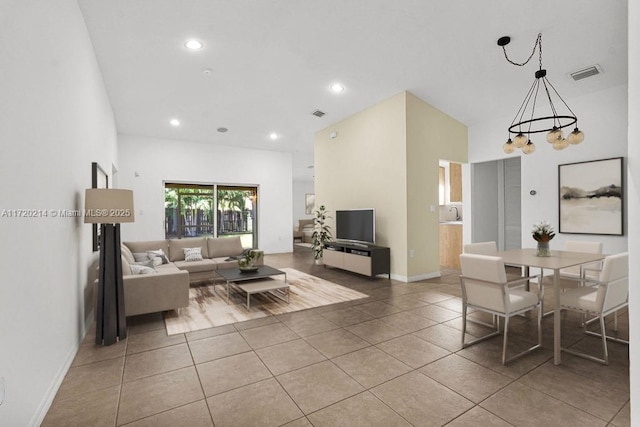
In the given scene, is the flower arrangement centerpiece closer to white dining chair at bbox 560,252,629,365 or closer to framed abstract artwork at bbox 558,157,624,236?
white dining chair at bbox 560,252,629,365

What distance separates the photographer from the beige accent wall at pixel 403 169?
5527 mm

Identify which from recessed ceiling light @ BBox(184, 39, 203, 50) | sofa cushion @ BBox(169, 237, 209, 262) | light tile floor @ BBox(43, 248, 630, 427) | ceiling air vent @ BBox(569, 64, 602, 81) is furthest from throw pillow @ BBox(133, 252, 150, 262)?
ceiling air vent @ BBox(569, 64, 602, 81)

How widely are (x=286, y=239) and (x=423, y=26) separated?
6996 mm

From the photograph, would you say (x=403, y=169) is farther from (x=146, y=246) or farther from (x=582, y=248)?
(x=146, y=246)

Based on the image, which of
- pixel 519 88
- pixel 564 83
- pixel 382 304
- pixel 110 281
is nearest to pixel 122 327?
pixel 110 281

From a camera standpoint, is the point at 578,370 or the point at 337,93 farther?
the point at 337,93

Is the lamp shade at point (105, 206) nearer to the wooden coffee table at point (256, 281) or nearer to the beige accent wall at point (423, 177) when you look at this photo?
the wooden coffee table at point (256, 281)

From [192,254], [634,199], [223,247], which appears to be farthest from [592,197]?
[192,254]

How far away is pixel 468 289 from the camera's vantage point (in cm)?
293

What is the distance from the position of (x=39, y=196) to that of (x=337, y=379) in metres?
2.40

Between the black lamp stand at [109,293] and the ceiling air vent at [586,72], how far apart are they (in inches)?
243

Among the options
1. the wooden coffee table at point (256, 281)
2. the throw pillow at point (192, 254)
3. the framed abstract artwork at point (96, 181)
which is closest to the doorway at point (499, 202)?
the wooden coffee table at point (256, 281)

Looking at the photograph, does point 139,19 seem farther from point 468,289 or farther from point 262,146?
point 262,146

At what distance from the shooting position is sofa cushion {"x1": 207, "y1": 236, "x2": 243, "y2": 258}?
6242 millimetres
